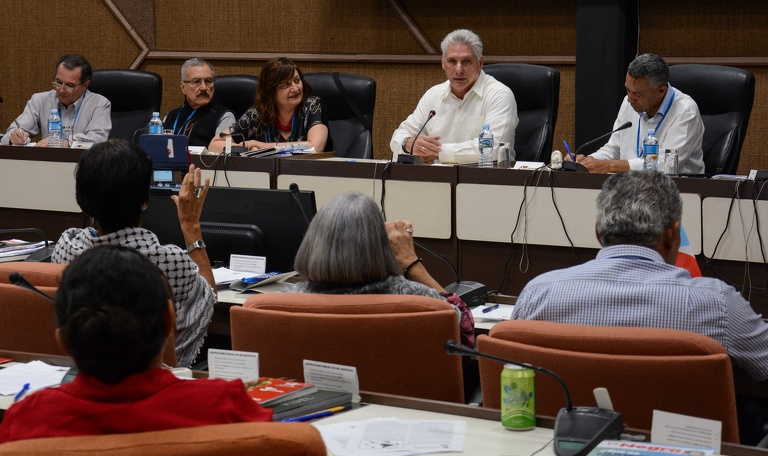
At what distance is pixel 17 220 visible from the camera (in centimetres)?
548

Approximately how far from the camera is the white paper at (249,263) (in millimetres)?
3525

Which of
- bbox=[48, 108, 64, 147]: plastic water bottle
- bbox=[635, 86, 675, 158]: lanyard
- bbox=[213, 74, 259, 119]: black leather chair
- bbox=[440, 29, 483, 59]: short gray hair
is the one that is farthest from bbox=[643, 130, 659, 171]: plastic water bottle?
bbox=[48, 108, 64, 147]: plastic water bottle

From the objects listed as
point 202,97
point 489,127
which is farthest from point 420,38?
point 489,127

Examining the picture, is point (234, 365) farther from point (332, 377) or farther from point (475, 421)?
point (475, 421)

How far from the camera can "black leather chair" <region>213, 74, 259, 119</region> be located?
601 cm

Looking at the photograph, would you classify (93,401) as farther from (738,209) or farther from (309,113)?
(309,113)

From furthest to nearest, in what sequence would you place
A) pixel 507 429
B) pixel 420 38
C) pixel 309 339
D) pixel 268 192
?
pixel 420 38 < pixel 268 192 < pixel 309 339 < pixel 507 429

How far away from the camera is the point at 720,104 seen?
194 inches

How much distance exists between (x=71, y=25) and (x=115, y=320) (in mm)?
7289

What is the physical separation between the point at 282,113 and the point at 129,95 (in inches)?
51.9

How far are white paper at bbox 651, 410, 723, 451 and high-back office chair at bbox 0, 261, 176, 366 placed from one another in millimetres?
1224

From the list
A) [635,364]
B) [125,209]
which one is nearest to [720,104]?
[125,209]

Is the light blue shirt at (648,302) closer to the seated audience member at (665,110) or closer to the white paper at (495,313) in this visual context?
the white paper at (495,313)

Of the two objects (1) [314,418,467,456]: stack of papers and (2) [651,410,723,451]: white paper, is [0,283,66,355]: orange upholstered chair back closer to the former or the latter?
(1) [314,418,467,456]: stack of papers
